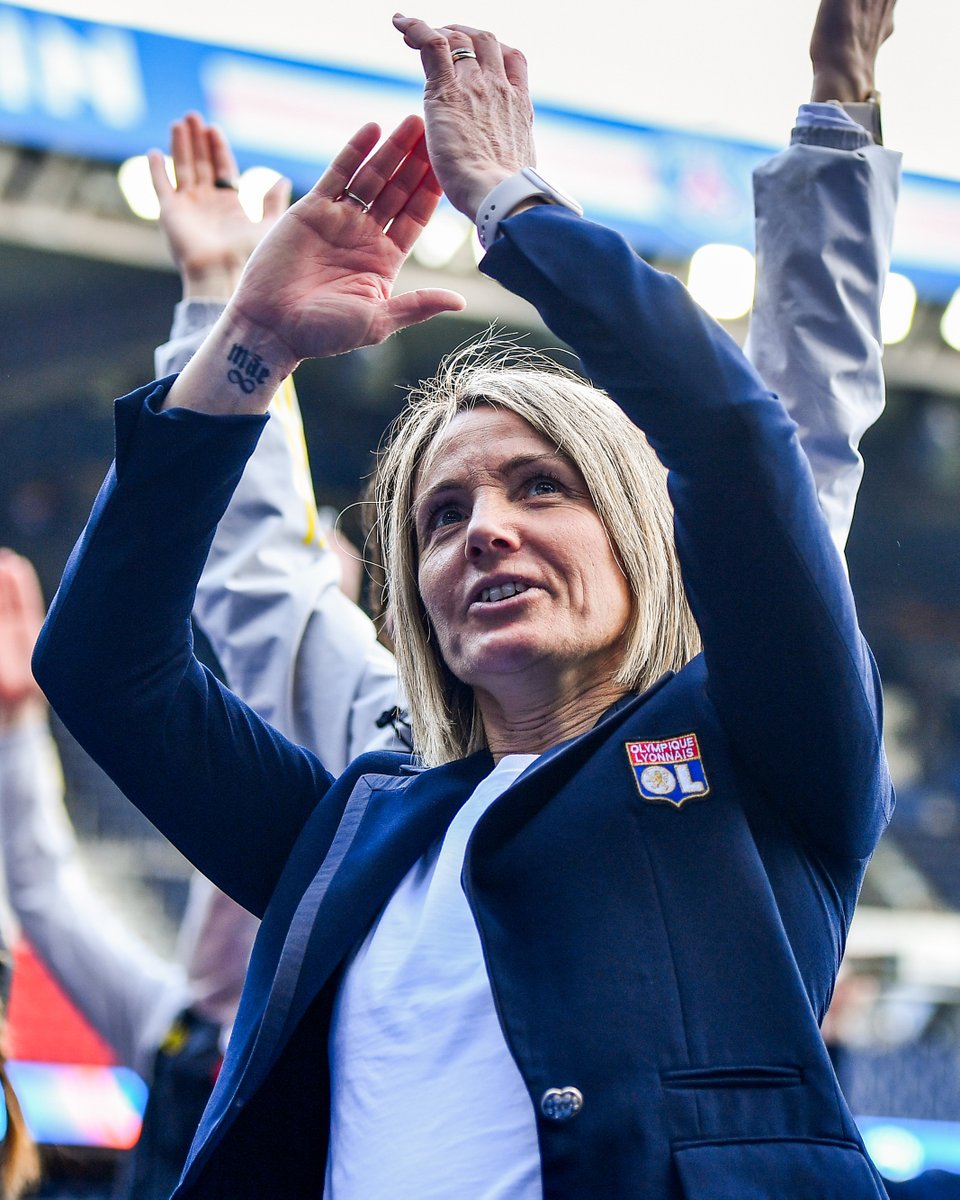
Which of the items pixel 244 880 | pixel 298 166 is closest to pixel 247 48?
pixel 298 166

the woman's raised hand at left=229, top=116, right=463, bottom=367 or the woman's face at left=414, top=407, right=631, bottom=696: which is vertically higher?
the woman's raised hand at left=229, top=116, right=463, bottom=367

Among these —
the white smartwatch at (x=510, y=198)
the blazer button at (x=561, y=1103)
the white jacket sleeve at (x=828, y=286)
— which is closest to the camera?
the blazer button at (x=561, y=1103)

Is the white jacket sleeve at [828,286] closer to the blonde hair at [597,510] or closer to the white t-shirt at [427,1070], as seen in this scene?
the blonde hair at [597,510]

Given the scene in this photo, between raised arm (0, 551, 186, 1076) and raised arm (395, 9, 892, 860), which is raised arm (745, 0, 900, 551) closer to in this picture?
raised arm (395, 9, 892, 860)

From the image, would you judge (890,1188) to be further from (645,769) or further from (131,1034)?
(131,1034)

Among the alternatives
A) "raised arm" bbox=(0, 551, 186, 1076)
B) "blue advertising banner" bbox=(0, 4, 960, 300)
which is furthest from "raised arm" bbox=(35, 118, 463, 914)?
"blue advertising banner" bbox=(0, 4, 960, 300)

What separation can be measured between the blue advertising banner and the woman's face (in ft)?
11.2

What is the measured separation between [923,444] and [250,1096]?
23.6ft

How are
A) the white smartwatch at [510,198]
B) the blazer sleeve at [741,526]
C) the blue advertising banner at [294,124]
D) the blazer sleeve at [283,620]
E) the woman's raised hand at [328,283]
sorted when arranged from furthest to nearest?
the blue advertising banner at [294,124] < the blazer sleeve at [283,620] < the woman's raised hand at [328,283] < the white smartwatch at [510,198] < the blazer sleeve at [741,526]

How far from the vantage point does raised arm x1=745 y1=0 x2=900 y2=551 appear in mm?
1556

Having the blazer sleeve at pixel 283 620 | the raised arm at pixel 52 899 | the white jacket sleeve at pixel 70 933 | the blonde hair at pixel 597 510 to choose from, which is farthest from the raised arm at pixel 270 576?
the white jacket sleeve at pixel 70 933

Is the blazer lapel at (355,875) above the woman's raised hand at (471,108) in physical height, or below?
below

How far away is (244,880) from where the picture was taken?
1378mm

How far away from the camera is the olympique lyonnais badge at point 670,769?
114 cm
